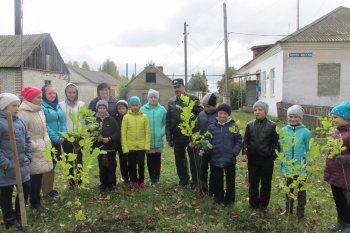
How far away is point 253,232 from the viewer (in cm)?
434

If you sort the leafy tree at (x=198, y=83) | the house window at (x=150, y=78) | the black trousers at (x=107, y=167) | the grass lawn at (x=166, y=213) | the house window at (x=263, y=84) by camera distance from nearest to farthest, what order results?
the grass lawn at (x=166, y=213) → the black trousers at (x=107, y=167) → the house window at (x=263, y=84) → the house window at (x=150, y=78) → the leafy tree at (x=198, y=83)

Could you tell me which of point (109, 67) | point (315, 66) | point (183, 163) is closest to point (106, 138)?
point (183, 163)

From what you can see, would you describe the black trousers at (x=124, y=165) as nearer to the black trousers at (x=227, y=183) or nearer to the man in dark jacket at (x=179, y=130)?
the man in dark jacket at (x=179, y=130)

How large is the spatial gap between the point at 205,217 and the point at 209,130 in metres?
1.25

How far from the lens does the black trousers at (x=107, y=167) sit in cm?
574

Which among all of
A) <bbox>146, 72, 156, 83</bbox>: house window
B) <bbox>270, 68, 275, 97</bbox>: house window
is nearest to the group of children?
<bbox>270, 68, 275, 97</bbox>: house window

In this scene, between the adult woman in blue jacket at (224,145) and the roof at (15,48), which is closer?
the adult woman in blue jacket at (224,145)

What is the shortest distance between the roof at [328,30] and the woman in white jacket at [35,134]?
51.4 feet

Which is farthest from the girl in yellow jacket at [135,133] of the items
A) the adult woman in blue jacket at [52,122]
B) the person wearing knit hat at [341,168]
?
the person wearing knit hat at [341,168]

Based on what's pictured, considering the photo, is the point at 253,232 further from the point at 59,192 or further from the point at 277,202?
the point at 59,192

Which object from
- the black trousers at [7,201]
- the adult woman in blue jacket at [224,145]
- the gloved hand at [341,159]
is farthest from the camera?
the adult woman in blue jacket at [224,145]

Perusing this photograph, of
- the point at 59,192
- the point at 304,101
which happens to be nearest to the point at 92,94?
the point at 304,101

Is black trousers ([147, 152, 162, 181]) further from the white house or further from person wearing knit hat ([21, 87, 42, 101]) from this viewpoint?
the white house

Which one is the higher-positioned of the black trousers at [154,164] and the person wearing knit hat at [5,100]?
the person wearing knit hat at [5,100]
